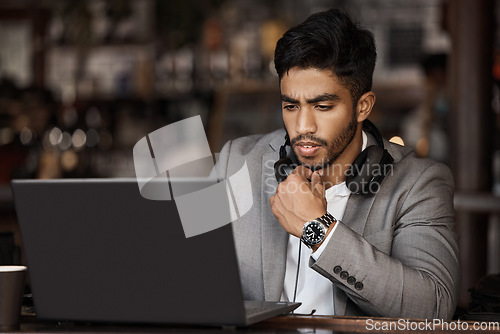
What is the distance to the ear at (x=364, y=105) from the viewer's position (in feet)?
5.79

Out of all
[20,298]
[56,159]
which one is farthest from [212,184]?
[56,159]

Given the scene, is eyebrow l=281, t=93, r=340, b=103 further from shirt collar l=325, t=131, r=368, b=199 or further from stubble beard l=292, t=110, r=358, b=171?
shirt collar l=325, t=131, r=368, b=199

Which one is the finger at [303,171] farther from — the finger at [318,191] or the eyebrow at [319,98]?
the eyebrow at [319,98]

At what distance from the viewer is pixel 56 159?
15.4 feet

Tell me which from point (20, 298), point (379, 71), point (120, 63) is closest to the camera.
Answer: point (20, 298)

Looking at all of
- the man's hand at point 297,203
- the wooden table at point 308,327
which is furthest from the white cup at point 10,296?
the man's hand at point 297,203

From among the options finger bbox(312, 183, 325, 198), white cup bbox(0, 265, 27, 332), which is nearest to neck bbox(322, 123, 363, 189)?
finger bbox(312, 183, 325, 198)

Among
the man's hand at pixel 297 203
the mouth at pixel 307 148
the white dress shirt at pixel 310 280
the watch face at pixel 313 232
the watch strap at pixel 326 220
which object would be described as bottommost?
the white dress shirt at pixel 310 280

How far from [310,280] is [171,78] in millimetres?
3769

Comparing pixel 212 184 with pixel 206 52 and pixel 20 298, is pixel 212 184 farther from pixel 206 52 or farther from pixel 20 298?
pixel 206 52

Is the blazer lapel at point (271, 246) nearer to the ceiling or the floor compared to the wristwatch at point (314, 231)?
nearer to the floor

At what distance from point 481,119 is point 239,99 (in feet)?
6.78

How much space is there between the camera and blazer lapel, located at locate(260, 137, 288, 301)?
5.52 feet

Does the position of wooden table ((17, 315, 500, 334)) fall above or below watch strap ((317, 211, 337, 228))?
below
